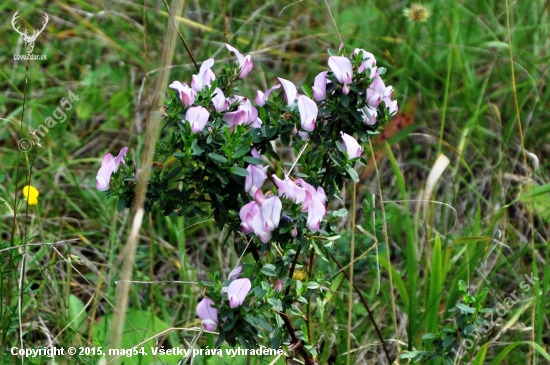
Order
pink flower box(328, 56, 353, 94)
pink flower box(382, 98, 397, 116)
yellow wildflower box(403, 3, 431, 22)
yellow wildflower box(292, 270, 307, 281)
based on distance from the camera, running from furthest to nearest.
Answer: yellow wildflower box(403, 3, 431, 22)
yellow wildflower box(292, 270, 307, 281)
pink flower box(382, 98, 397, 116)
pink flower box(328, 56, 353, 94)

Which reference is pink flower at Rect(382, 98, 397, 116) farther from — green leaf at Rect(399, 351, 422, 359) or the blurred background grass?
green leaf at Rect(399, 351, 422, 359)

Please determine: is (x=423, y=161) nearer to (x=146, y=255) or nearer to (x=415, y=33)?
(x=415, y=33)

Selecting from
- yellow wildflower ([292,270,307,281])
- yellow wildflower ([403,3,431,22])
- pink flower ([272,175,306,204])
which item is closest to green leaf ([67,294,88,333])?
yellow wildflower ([292,270,307,281])

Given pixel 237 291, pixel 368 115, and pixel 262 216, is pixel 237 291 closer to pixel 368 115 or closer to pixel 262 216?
pixel 262 216

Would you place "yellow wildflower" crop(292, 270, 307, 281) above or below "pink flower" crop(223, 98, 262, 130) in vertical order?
below

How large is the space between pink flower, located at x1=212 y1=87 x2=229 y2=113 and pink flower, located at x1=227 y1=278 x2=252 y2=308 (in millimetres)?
365

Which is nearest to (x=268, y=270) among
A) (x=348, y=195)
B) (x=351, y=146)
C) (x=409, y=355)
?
(x=351, y=146)

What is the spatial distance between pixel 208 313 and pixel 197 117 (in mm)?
389

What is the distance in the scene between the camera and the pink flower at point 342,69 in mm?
1420

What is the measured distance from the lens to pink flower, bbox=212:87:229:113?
1442mm

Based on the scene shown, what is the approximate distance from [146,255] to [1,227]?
51 cm

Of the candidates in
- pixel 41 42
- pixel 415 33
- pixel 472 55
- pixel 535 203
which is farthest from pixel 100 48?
pixel 535 203

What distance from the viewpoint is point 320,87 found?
146 cm

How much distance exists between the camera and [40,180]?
258 cm
